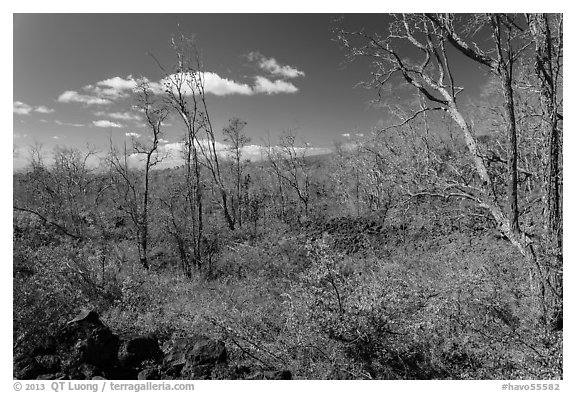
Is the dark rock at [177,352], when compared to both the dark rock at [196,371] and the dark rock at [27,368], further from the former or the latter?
the dark rock at [27,368]

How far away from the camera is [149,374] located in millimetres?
5898

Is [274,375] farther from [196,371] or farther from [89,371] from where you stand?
[89,371]

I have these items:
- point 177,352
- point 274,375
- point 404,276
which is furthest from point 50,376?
point 404,276

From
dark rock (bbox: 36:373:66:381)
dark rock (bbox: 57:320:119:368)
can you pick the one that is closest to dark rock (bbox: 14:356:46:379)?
dark rock (bbox: 36:373:66:381)

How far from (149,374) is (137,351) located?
74cm

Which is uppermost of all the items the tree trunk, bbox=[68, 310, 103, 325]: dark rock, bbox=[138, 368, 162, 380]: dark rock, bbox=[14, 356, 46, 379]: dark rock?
the tree trunk

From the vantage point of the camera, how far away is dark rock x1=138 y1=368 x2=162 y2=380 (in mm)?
5824

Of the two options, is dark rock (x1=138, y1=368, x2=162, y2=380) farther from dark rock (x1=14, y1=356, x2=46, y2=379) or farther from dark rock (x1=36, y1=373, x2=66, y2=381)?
dark rock (x1=14, y1=356, x2=46, y2=379)

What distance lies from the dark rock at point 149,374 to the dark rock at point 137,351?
47 centimetres

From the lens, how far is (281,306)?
875cm

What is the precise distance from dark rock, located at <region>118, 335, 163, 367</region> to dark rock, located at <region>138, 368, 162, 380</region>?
0.47 meters

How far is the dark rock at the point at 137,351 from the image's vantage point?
6298mm

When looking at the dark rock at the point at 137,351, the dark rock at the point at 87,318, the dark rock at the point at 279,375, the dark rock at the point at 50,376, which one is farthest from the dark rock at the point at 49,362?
the dark rock at the point at 279,375
